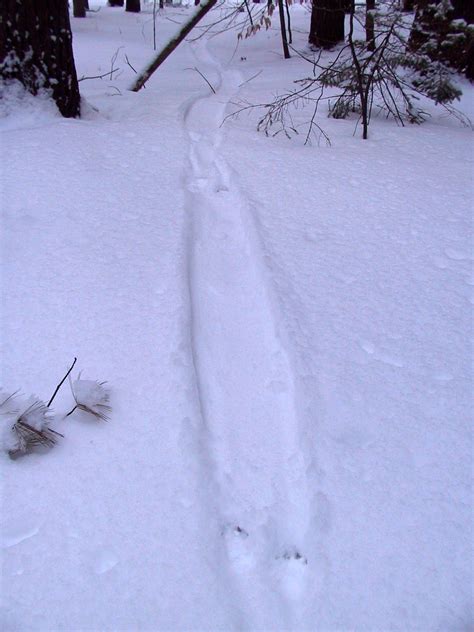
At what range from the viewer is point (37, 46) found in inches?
115

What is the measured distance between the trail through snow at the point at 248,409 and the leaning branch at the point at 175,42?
173cm

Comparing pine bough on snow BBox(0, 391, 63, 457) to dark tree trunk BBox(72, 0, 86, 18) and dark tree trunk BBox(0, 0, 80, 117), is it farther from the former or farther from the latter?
dark tree trunk BBox(72, 0, 86, 18)

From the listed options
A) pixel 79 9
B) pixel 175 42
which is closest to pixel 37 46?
pixel 175 42

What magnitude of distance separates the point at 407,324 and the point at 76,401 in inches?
46.2

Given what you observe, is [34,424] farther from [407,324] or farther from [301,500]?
[407,324]

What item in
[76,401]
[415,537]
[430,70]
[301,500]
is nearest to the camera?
[415,537]

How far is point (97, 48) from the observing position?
21.8 feet

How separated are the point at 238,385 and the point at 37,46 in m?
2.63

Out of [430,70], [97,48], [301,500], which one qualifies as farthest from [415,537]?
[97,48]

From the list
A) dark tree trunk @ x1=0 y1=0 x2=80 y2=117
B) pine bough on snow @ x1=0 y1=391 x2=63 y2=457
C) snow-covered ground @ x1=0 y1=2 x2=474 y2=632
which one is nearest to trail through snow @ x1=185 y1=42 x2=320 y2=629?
snow-covered ground @ x1=0 y1=2 x2=474 y2=632

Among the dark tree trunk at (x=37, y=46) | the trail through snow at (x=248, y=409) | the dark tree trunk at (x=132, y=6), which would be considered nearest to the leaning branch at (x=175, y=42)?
the dark tree trunk at (x=37, y=46)

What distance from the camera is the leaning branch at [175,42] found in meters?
3.37

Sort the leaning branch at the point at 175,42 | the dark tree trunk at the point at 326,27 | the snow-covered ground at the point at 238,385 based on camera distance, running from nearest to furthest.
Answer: the snow-covered ground at the point at 238,385 < the leaning branch at the point at 175,42 < the dark tree trunk at the point at 326,27

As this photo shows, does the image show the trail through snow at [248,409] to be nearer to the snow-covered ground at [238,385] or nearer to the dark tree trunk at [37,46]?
the snow-covered ground at [238,385]
